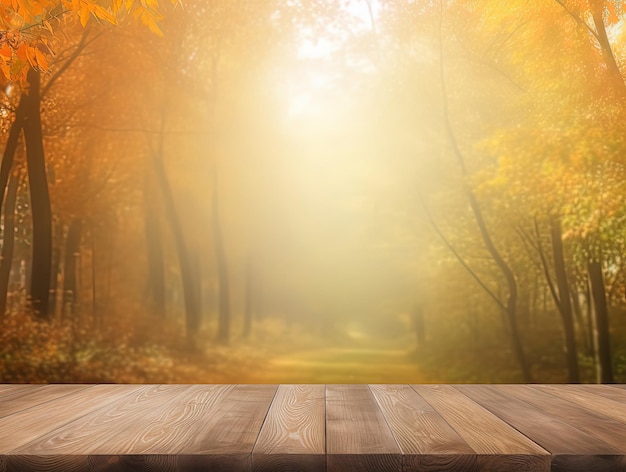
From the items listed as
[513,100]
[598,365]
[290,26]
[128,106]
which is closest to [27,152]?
[128,106]

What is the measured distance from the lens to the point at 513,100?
12.8 ft

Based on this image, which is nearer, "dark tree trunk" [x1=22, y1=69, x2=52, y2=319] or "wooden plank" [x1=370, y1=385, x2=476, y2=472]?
A: "wooden plank" [x1=370, y1=385, x2=476, y2=472]

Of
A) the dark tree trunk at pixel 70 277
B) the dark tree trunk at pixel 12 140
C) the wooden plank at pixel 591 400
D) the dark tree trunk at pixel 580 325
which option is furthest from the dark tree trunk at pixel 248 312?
the dark tree trunk at pixel 580 325

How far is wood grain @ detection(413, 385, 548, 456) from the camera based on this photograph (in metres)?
1.63

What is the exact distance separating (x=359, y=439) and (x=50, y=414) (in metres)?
1.21

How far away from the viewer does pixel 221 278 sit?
4.10 metres

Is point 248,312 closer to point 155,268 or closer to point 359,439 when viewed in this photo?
point 155,268

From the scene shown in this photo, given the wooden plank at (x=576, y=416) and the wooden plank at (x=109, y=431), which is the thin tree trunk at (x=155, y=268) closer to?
the wooden plank at (x=109, y=431)

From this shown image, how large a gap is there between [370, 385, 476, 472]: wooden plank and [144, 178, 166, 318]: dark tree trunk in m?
2.02

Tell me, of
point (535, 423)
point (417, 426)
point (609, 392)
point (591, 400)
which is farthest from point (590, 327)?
point (417, 426)

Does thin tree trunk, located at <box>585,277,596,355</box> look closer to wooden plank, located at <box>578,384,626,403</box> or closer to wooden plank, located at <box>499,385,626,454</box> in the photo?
wooden plank, located at <box>578,384,626,403</box>

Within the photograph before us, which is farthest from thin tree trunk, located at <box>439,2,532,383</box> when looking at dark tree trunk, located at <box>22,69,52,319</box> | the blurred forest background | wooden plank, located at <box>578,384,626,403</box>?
dark tree trunk, located at <box>22,69,52,319</box>

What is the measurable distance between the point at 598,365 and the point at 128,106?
3.64 metres

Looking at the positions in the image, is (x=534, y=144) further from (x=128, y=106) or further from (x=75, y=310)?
(x=75, y=310)
